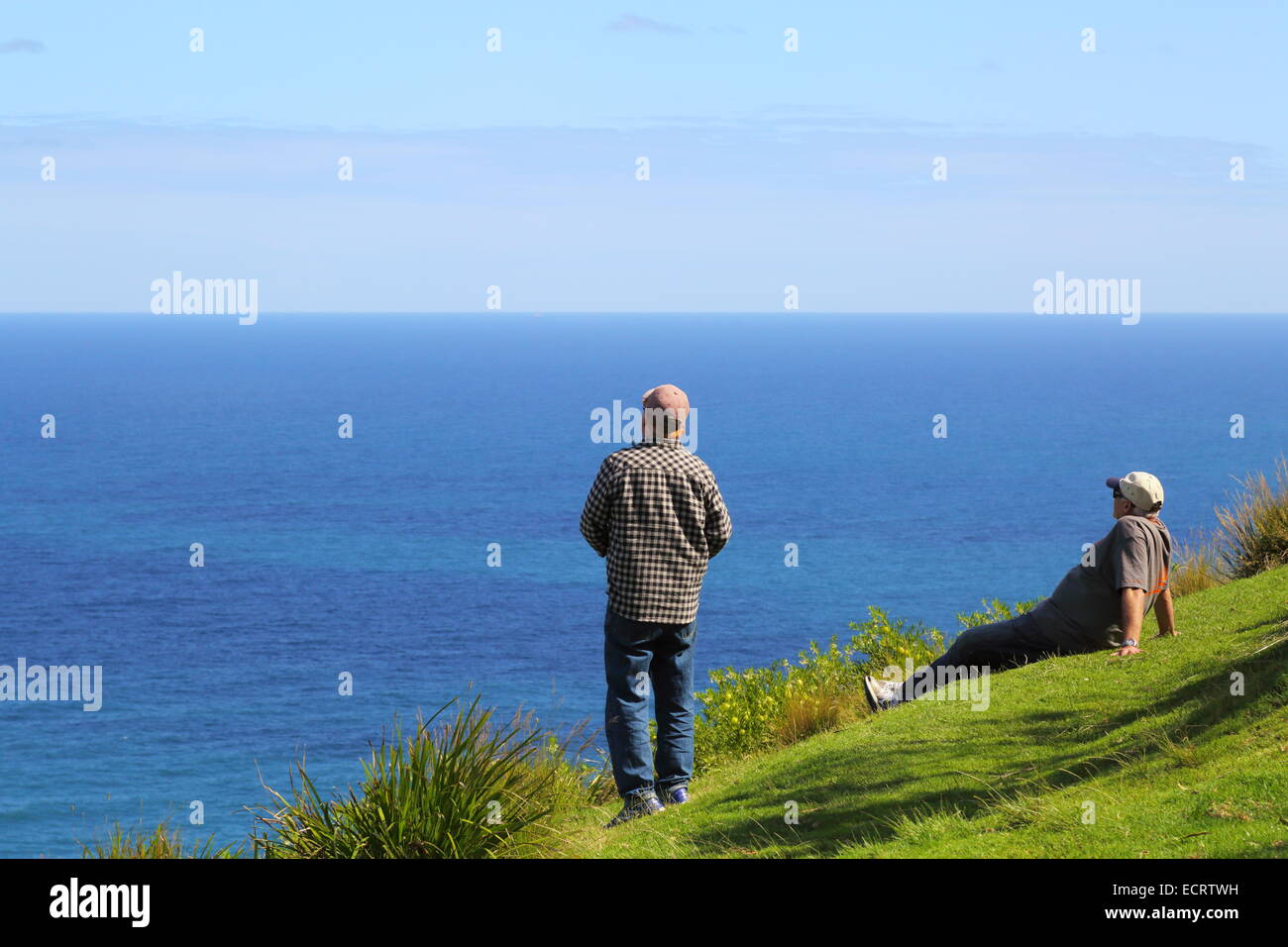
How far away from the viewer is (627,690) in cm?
768

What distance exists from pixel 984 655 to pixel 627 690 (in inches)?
144

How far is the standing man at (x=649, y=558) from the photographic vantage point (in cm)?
761

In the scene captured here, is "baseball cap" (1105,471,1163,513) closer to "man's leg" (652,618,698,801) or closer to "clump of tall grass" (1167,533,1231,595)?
"man's leg" (652,618,698,801)

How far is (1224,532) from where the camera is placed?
49.5 feet

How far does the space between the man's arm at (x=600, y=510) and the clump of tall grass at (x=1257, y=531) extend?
26.6 feet

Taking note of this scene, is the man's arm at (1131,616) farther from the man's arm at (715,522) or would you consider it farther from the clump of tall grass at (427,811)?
the clump of tall grass at (427,811)

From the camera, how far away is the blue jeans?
7684 mm

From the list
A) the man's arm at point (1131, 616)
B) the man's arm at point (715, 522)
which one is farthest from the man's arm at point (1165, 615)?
the man's arm at point (715, 522)

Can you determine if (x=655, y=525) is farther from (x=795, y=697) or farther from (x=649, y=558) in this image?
(x=795, y=697)

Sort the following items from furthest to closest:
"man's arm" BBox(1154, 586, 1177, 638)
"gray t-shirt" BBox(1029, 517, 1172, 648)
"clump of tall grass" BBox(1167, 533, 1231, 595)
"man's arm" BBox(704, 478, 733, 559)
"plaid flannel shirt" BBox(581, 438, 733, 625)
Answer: "clump of tall grass" BBox(1167, 533, 1231, 595), "man's arm" BBox(1154, 586, 1177, 638), "gray t-shirt" BBox(1029, 517, 1172, 648), "man's arm" BBox(704, 478, 733, 559), "plaid flannel shirt" BBox(581, 438, 733, 625)

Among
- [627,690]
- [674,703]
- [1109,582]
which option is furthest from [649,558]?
[1109,582]

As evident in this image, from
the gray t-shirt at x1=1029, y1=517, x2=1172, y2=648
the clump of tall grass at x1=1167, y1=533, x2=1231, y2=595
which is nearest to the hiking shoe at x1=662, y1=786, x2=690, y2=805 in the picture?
the gray t-shirt at x1=1029, y1=517, x2=1172, y2=648
